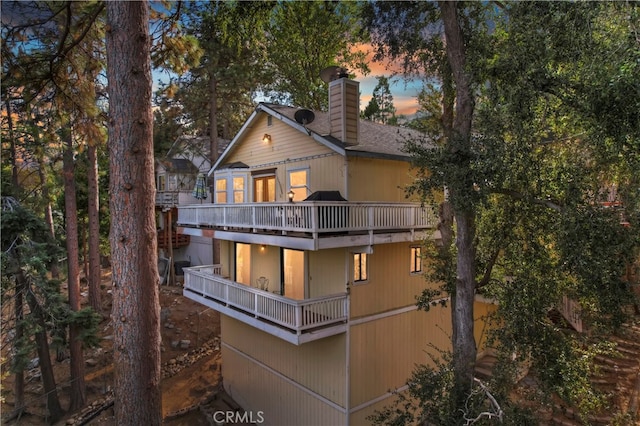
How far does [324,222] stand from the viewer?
26.1 feet

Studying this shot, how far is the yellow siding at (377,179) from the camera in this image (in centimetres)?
930

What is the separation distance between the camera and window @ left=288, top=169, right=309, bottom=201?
1045 centimetres

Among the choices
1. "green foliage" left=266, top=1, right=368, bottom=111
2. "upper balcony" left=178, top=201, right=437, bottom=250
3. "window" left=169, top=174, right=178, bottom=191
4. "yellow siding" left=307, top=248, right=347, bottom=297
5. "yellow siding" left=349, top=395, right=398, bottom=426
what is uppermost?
"green foliage" left=266, top=1, right=368, bottom=111

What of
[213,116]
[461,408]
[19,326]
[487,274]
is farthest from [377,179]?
[19,326]

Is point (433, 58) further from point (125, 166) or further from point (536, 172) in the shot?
point (125, 166)

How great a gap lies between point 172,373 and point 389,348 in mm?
10098

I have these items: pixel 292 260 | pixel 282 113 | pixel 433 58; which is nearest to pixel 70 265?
pixel 292 260

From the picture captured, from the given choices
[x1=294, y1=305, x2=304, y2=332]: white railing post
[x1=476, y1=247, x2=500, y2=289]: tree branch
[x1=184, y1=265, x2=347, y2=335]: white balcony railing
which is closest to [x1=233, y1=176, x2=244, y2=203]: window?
[x1=184, y1=265, x2=347, y2=335]: white balcony railing

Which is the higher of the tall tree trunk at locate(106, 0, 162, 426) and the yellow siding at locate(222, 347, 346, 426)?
the tall tree trunk at locate(106, 0, 162, 426)

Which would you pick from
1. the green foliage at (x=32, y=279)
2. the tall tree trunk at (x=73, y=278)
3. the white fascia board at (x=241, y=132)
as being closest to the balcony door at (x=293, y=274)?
the white fascia board at (x=241, y=132)

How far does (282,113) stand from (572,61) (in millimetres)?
7625

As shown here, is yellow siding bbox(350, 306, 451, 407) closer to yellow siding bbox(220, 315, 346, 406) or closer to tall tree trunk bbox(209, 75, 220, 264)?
yellow siding bbox(220, 315, 346, 406)

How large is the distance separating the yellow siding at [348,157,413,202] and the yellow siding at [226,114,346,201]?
0.36 meters

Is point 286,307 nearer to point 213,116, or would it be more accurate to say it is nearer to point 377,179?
point 377,179
